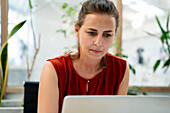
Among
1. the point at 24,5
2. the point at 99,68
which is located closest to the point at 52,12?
the point at 24,5

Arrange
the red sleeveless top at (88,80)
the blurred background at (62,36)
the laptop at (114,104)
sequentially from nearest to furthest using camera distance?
the laptop at (114,104), the red sleeveless top at (88,80), the blurred background at (62,36)

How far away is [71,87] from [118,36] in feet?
6.18

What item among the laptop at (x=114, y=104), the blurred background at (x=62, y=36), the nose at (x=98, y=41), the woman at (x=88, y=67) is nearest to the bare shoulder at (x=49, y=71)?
the woman at (x=88, y=67)

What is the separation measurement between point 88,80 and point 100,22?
14.4 inches

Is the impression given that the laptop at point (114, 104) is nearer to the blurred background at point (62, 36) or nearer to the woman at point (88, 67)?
the woman at point (88, 67)

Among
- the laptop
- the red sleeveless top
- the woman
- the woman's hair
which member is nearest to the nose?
the woman

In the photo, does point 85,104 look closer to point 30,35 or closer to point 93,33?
point 93,33

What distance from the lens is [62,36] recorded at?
9.32 ft

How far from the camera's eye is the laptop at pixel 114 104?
55cm

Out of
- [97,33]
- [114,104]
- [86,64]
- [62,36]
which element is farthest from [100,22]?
[62,36]

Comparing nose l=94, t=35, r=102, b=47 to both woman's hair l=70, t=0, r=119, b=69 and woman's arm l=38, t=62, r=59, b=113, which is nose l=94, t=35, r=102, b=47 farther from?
Result: woman's arm l=38, t=62, r=59, b=113

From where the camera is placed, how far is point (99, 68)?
1.25 m

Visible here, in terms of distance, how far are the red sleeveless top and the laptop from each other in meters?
0.56

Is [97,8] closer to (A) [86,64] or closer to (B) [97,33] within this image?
(B) [97,33]
